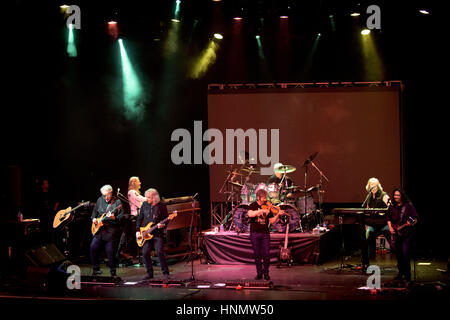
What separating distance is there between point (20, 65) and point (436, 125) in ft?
35.7

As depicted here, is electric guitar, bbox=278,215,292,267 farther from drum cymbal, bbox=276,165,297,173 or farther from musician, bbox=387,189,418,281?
musician, bbox=387,189,418,281

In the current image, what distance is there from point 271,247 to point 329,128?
12.9 feet

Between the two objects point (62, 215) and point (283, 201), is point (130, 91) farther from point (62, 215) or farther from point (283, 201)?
point (283, 201)

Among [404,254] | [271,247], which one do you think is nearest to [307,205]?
[271,247]

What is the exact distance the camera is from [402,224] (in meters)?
10.5

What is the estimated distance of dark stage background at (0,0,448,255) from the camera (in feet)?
45.8

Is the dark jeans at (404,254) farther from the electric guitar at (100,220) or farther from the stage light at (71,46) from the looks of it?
the stage light at (71,46)

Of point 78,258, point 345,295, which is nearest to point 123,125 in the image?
point 78,258

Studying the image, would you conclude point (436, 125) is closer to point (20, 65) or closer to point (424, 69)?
point (424, 69)

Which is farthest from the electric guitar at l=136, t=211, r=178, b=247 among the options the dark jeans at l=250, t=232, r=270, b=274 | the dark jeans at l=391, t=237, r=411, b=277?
the dark jeans at l=391, t=237, r=411, b=277

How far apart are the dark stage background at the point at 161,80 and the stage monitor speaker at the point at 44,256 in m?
5.18

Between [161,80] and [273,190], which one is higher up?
[161,80]

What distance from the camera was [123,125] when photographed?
52.7ft
